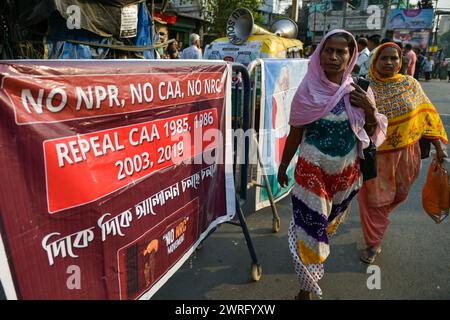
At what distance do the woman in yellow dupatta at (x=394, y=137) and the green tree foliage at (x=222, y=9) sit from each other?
49.6 feet

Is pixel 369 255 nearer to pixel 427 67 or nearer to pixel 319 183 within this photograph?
pixel 319 183

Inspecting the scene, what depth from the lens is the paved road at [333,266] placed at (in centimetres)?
251

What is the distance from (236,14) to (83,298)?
7.91 m

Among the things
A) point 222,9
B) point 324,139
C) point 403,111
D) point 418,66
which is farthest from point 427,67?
point 324,139

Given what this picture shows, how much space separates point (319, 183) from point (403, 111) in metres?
1.10

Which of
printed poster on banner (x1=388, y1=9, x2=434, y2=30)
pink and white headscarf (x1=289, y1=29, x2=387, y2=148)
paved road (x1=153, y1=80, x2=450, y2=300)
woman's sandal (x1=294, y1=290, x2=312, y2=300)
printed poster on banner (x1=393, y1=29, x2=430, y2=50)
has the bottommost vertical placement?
paved road (x1=153, y1=80, x2=450, y2=300)

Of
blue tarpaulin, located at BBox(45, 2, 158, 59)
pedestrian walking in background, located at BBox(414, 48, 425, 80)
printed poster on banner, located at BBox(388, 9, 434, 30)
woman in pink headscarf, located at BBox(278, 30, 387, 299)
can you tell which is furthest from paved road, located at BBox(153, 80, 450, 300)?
printed poster on banner, located at BBox(388, 9, 434, 30)

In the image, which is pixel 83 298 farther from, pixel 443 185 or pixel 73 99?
pixel 443 185

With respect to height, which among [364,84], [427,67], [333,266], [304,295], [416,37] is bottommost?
[333,266]

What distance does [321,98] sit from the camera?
2105mm

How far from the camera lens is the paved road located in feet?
8.22

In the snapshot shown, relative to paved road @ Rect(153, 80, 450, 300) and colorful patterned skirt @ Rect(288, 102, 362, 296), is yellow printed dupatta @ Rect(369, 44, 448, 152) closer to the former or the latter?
colorful patterned skirt @ Rect(288, 102, 362, 296)

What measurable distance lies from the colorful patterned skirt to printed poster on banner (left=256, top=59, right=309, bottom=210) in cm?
106

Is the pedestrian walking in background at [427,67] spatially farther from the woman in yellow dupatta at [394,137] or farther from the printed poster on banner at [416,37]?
the woman in yellow dupatta at [394,137]
